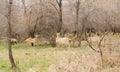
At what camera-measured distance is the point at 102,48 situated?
467 inches

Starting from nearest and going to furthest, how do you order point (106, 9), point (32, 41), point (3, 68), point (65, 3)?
1. point (3, 68)
2. point (32, 41)
3. point (106, 9)
4. point (65, 3)

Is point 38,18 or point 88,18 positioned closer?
point 38,18

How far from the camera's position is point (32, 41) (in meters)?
25.4

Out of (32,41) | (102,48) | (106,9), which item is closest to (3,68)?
(102,48)

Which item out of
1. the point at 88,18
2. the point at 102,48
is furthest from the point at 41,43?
the point at 102,48

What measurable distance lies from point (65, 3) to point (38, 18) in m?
5.39

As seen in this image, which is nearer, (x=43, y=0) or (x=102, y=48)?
(x=102, y=48)

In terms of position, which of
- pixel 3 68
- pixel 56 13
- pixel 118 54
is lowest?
pixel 3 68

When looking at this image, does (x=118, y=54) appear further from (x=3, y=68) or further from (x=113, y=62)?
(x=3, y=68)

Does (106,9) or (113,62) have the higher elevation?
(106,9)

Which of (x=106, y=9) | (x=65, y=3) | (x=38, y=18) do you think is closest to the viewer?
(x=38, y=18)

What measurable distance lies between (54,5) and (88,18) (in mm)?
3733

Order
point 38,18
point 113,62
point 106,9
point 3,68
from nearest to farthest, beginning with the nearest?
point 113,62, point 3,68, point 38,18, point 106,9

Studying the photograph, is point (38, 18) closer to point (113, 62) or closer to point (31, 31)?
point (31, 31)
